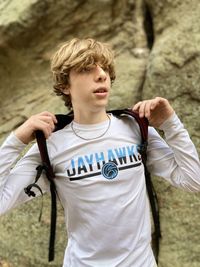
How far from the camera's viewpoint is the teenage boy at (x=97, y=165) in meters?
1.78

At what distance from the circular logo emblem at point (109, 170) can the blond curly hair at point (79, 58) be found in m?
0.45

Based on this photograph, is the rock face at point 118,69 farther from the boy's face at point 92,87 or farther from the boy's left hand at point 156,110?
the boy's face at point 92,87

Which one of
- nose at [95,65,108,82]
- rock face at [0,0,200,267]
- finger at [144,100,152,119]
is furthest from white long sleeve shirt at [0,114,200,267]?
rock face at [0,0,200,267]

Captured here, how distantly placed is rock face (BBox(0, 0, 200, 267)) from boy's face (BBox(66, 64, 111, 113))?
4.58ft

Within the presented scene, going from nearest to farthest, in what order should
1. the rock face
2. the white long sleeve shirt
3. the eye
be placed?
the white long sleeve shirt, the eye, the rock face

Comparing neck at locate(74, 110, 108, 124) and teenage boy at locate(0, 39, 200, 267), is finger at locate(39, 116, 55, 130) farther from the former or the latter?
neck at locate(74, 110, 108, 124)

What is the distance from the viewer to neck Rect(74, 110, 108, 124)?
1910 millimetres

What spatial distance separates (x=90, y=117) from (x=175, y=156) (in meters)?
0.43

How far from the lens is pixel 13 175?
1846 mm

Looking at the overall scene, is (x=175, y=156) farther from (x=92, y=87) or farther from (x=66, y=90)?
(x=66, y=90)

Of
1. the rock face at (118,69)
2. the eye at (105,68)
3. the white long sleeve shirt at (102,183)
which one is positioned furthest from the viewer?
the rock face at (118,69)

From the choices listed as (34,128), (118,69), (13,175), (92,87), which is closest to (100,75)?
(92,87)

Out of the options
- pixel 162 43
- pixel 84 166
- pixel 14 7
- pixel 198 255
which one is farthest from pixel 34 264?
pixel 14 7

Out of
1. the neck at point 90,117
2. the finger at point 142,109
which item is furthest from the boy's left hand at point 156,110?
the neck at point 90,117
